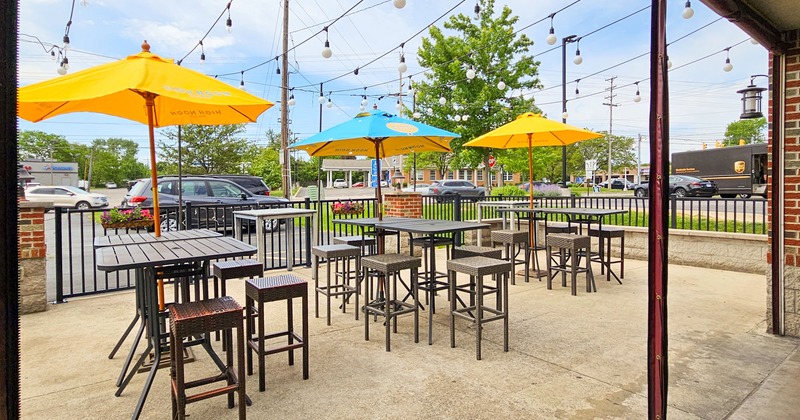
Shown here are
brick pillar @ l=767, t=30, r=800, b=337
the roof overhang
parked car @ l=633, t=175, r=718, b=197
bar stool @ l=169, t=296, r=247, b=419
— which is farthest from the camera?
parked car @ l=633, t=175, r=718, b=197

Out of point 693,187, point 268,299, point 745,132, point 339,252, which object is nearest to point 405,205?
point 339,252

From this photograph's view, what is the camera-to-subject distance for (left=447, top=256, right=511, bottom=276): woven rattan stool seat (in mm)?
3586

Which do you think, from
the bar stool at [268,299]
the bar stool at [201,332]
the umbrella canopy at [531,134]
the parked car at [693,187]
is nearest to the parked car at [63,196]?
the umbrella canopy at [531,134]

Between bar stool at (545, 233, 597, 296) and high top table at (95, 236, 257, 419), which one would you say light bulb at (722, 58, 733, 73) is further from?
high top table at (95, 236, 257, 419)

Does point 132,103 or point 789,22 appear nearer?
point 789,22

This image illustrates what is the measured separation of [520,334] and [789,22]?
3376mm

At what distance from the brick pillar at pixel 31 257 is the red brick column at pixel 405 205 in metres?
4.98

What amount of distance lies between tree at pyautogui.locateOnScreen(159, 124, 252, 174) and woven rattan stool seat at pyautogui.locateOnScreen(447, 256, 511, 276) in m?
27.9

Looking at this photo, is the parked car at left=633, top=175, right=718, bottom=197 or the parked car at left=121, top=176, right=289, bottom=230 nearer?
the parked car at left=121, top=176, right=289, bottom=230

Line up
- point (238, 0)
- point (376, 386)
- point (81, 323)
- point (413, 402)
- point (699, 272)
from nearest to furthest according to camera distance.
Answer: point (413, 402)
point (376, 386)
point (81, 323)
point (699, 272)
point (238, 0)

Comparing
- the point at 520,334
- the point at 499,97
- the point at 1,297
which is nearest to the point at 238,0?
the point at 520,334

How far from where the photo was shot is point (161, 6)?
1079 centimetres

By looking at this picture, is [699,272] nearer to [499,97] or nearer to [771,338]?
[771,338]

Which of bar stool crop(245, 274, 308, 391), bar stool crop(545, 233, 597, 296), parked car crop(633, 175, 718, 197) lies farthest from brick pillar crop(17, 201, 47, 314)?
parked car crop(633, 175, 718, 197)
